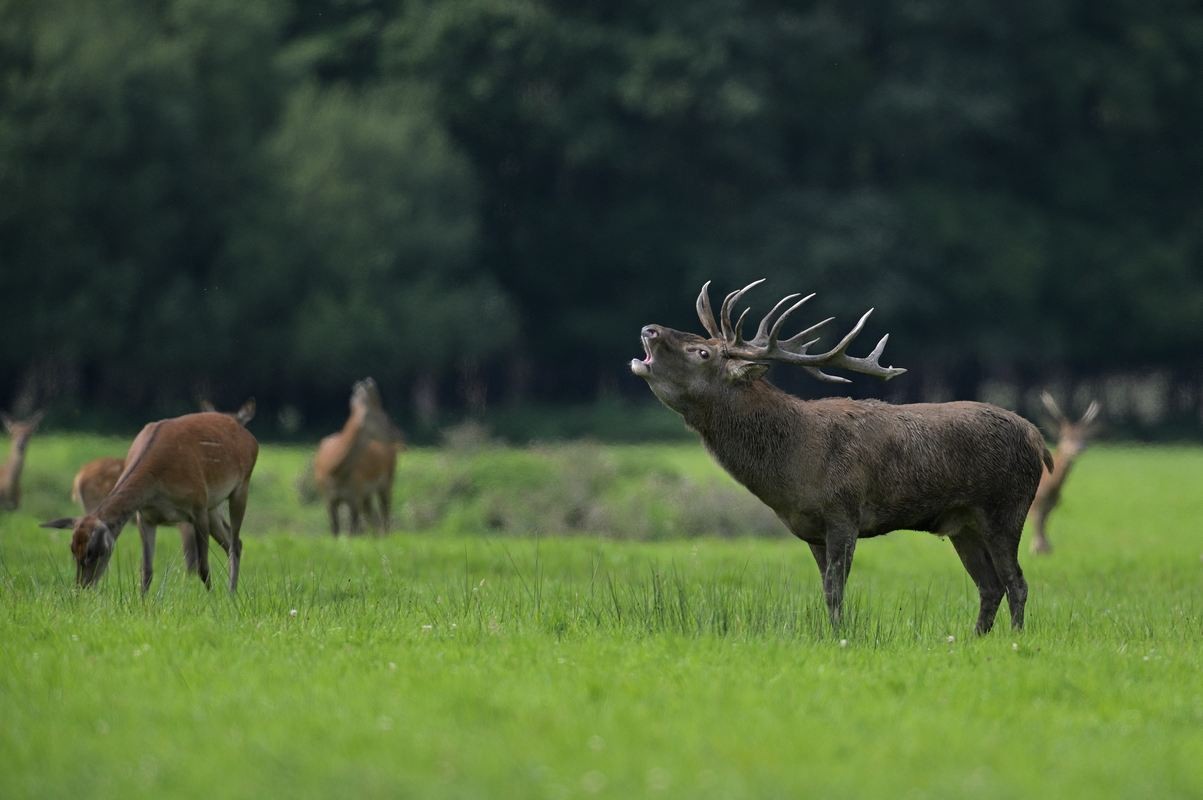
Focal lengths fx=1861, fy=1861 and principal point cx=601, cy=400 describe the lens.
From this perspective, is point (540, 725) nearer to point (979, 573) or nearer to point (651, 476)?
point (979, 573)

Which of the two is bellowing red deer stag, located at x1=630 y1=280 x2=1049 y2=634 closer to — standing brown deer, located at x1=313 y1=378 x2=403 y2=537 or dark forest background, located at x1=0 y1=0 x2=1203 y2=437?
standing brown deer, located at x1=313 y1=378 x2=403 y2=537

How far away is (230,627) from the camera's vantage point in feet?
33.5

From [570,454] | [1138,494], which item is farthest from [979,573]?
[1138,494]

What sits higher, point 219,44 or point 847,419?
point 219,44

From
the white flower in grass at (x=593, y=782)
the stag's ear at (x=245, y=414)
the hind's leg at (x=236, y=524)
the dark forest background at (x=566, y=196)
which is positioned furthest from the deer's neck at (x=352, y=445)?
the dark forest background at (x=566, y=196)

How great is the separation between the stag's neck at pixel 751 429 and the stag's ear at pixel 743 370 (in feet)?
0.16

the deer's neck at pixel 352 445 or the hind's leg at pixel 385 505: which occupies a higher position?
the deer's neck at pixel 352 445

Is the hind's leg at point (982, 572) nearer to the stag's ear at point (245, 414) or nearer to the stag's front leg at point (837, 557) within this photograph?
the stag's front leg at point (837, 557)

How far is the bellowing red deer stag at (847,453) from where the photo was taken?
1130cm

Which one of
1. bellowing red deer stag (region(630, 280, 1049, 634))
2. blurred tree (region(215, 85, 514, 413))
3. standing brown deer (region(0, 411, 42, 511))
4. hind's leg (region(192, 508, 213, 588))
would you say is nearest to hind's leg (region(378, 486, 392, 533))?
standing brown deer (region(0, 411, 42, 511))

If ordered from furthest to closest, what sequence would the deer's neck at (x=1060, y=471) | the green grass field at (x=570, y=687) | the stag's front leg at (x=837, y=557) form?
the deer's neck at (x=1060, y=471) → the stag's front leg at (x=837, y=557) → the green grass field at (x=570, y=687)

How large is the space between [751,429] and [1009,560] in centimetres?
Result: 183

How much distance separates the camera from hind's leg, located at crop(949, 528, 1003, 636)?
1156 centimetres

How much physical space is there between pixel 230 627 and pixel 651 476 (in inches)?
514
